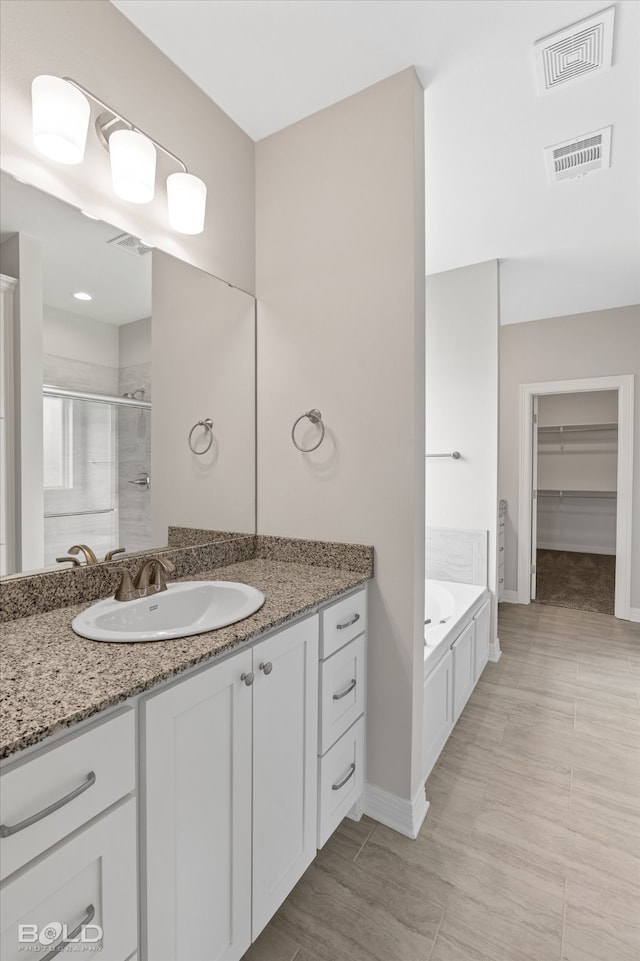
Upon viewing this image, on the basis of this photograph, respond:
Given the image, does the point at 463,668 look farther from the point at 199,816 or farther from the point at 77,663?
the point at 77,663

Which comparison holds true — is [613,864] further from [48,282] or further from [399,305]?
[48,282]

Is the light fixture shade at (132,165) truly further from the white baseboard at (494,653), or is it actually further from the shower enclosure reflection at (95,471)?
the white baseboard at (494,653)

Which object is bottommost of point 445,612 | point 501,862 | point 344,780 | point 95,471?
point 501,862

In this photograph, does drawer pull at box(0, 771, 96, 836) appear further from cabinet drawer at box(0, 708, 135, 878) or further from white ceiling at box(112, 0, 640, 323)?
white ceiling at box(112, 0, 640, 323)

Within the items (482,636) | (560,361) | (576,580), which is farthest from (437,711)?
(576,580)

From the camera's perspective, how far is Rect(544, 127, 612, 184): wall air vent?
6.69 ft

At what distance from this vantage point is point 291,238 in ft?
6.30

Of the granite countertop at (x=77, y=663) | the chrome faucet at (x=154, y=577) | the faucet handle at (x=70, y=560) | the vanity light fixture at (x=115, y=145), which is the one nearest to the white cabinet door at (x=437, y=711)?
the granite countertop at (x=77, y=663)

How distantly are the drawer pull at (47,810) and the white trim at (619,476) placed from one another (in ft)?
14.0

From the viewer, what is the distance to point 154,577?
4.58 feet

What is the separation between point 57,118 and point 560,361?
4.29 metres

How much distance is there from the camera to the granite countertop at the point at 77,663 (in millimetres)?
708

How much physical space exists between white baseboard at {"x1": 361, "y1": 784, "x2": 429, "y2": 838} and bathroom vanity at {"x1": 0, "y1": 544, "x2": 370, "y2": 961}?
0.27 metres

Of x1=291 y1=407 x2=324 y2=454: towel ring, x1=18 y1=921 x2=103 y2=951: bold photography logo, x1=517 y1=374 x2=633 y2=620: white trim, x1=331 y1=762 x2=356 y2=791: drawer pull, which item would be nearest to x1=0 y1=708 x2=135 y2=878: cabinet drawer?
x1=18 y1=921 x2=103 y2=951: bold photography logo
